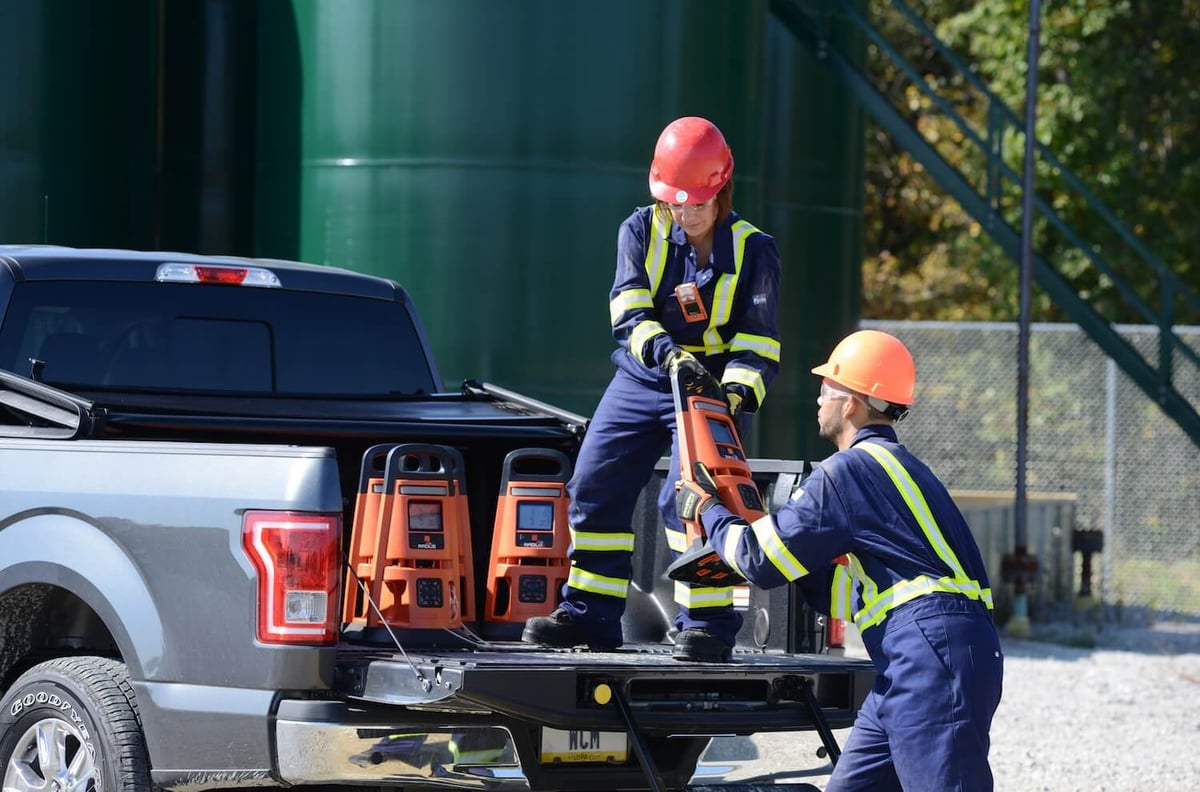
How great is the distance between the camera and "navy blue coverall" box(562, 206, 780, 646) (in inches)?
231

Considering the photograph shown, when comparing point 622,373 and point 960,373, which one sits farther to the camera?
point 960,373

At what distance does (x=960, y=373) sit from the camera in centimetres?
1955

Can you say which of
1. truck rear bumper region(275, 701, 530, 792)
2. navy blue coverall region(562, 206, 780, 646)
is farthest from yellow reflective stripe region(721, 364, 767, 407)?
truck rear bumper region(275, 701, 530, 792)

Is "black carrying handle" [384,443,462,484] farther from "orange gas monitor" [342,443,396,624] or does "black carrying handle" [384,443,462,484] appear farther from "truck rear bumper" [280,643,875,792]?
"truck rear bumper" [280,643,875,792]

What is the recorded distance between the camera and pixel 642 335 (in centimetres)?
593

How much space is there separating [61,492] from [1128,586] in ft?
41.7

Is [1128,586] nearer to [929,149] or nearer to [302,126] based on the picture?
[929,149]

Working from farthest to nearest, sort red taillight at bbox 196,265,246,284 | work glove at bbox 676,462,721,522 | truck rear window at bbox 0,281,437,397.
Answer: red taillight at bbox 196,265,246,284, truck rear window at bbox 0,281,437,397, work glove at bbox 676,462,721,522

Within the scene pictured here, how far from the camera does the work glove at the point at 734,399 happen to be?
591cm

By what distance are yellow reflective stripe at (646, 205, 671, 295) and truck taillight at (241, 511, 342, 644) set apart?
173 cm

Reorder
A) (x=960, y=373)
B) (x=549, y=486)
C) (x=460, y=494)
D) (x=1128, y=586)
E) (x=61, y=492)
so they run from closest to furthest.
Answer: (x=61, y=492)
(x=460, y=494)
(x=549, y=486)
(x=1128, y=586)
(x=960, y=373)

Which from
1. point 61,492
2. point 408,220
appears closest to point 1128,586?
point 408,220

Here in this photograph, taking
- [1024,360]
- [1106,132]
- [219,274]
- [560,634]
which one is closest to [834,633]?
[560,634]

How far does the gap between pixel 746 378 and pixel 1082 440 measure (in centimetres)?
1448
